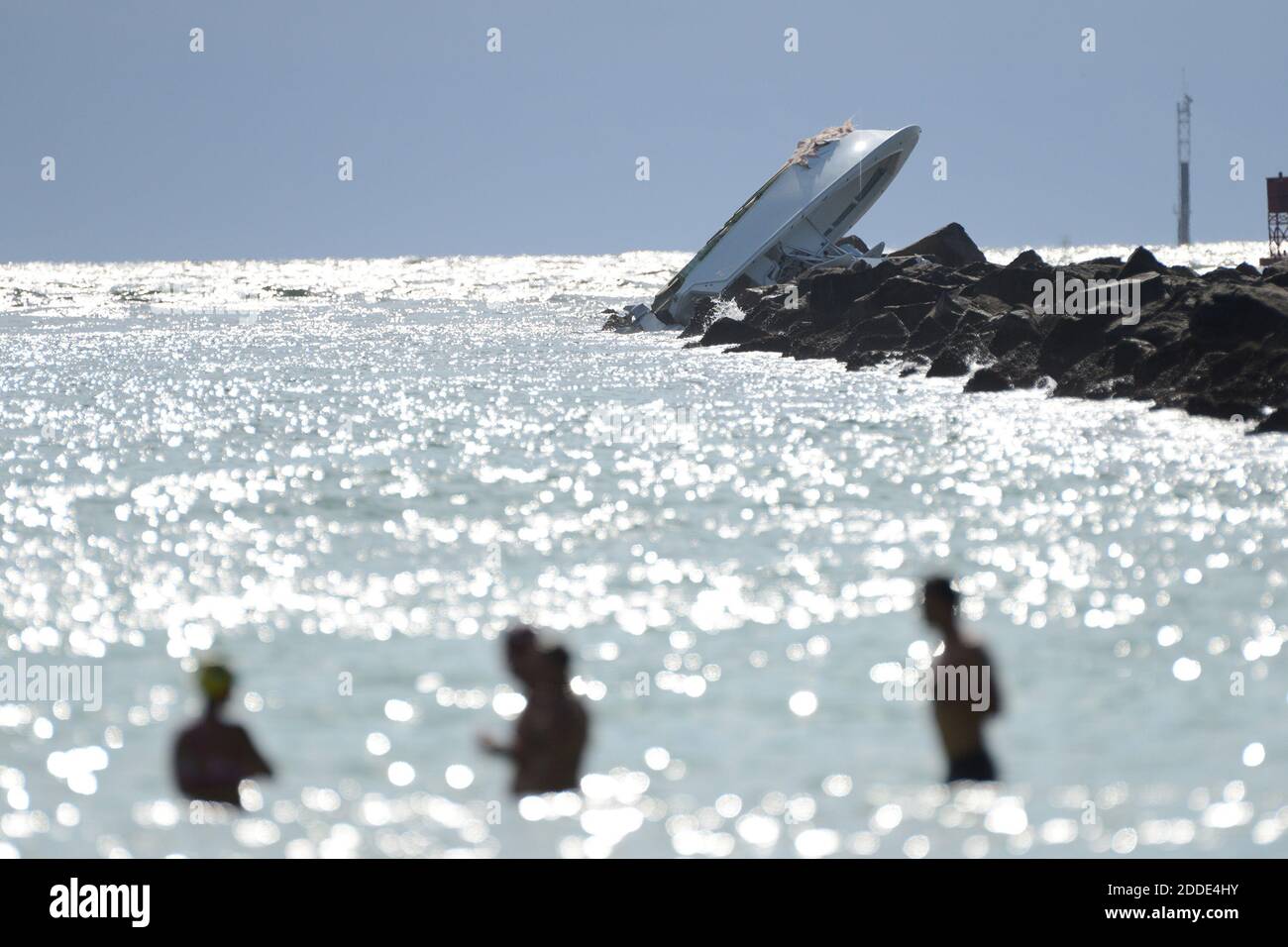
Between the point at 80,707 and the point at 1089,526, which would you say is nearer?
the point at 80,707

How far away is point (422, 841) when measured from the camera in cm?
881

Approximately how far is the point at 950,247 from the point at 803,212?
5691mm

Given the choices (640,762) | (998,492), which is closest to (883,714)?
(640,762)

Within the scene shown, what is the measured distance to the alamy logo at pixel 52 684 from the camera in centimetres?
1159

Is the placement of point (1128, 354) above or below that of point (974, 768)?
above

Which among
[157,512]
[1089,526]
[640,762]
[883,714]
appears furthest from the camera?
[157,512]

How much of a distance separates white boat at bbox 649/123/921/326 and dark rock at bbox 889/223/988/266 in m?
2.62

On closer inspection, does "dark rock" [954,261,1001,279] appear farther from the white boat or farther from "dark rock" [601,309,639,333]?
"dark rock" [601,309,639,333]

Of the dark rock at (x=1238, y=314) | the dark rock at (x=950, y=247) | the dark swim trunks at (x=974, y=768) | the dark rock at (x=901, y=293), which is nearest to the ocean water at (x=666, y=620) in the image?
the dark swim trunks at (x=974, y=768)

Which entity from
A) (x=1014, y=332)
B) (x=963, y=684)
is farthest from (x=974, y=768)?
(x=1014, y=332)

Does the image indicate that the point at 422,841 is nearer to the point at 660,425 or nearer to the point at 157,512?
the point at 157,512

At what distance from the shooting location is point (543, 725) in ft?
28.5
